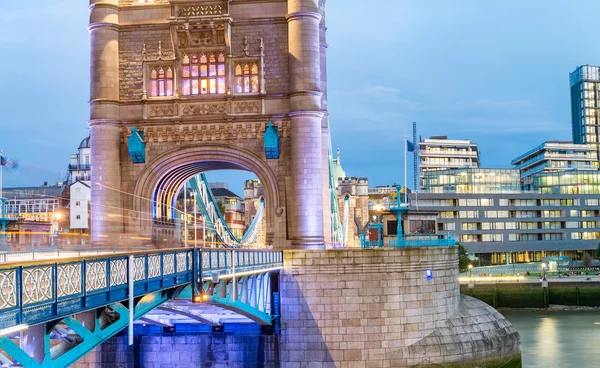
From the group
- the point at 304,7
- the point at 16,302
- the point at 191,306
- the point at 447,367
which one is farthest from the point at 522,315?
the point at 16,302

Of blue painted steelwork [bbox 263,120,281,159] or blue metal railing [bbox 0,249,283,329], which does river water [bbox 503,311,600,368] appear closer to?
blue painted steelwork [bbox 263,120,281,159]

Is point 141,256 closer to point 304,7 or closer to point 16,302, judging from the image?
point 16,302

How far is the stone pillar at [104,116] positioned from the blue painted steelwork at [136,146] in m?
0.67

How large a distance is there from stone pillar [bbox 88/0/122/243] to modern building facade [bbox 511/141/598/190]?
10457cm

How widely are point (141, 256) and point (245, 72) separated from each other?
19.8m

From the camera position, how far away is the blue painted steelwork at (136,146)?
112 ft

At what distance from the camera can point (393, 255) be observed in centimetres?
3089

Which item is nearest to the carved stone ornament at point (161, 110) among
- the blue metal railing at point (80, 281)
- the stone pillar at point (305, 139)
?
the stone pillar at point (305, 139)

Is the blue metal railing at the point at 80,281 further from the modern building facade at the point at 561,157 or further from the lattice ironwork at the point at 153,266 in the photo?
the modern building facade at the point at 561,157

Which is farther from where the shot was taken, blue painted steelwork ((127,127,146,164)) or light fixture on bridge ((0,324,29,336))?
blue painted steelwork ((127,127,146,164))

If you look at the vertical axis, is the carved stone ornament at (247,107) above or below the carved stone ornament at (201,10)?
below

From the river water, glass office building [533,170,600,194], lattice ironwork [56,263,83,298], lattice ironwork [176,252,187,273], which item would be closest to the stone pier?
the river water

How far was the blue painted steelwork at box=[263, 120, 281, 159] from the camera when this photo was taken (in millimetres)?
33562

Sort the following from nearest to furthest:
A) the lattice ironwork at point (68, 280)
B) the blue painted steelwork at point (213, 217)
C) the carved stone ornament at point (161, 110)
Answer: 1. the lattice ironwork at point (68, 280)
2. the carved stone ornament at point (161, 110)
3. the blue painted steelwork at point (213, 217)
